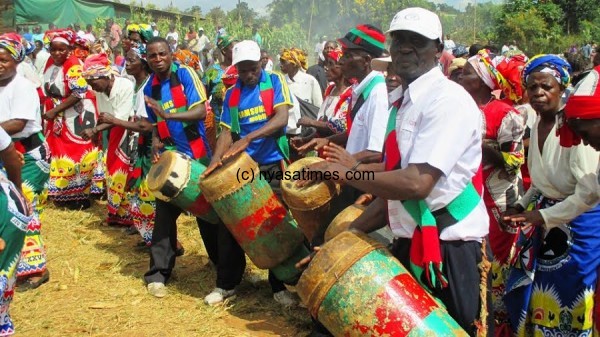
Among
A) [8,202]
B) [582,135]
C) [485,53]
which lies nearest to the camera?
[582,135]

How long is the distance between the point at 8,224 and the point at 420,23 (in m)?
2.41

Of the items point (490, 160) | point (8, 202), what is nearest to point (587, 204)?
point (490, 160)

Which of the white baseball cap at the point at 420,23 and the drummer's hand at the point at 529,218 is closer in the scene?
the white baseball cap at the point at 420,23

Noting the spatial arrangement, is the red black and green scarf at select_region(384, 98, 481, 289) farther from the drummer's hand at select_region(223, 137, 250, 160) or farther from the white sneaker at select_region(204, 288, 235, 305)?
the white sneaker at select_region(204, 288, 235, 305)

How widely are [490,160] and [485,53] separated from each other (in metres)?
0.88

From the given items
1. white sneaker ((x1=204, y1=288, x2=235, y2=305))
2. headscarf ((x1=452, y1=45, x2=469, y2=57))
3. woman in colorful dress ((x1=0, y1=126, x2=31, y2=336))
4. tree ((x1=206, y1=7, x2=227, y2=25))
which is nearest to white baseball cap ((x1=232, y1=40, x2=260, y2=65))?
white sneaker ((x1=204, y1=288, x2=235, y2=305))

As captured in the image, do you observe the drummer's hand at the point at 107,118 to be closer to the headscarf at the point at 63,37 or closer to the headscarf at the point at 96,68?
the headscarf at the point at 96,68

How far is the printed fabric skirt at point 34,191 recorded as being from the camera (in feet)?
17.5

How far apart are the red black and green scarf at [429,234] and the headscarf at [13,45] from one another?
3725 mm

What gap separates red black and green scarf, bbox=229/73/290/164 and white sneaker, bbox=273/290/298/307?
112 cm

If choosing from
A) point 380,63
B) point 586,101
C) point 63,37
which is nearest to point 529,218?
point 586,101

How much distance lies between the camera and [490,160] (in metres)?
4.15

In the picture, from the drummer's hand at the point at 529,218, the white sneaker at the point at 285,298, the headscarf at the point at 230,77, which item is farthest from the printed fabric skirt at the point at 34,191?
the drummer's hand at the point at 529,218

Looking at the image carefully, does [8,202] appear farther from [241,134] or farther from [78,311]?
[241,134]
